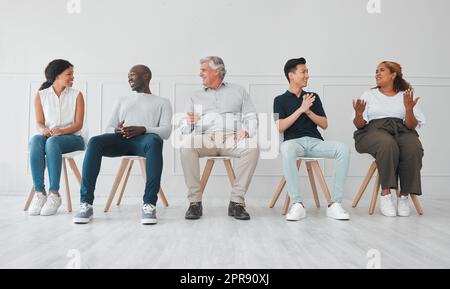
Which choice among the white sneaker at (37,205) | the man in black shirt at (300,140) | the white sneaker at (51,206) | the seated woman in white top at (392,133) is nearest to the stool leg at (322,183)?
the man in black shirt at (300,140)

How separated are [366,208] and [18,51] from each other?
3.65 m

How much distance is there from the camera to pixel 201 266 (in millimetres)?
1670

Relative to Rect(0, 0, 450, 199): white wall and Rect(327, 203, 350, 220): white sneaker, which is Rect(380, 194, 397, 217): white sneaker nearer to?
Rect(327, 203, 350, 220): white sneaker

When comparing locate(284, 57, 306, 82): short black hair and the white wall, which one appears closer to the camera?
locate(284, 57, 306, 82): short black hair

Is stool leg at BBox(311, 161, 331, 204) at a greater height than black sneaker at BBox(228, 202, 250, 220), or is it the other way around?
stool leg at BBox(311, 161, 331, 204)

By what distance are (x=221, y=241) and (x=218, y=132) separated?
1059 millimetres

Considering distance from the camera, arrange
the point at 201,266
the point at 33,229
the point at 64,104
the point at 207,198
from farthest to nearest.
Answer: the point at 207,198 < the point at 64,104 < the point at 33,229 < the point at 201,266

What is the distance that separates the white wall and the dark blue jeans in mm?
1321

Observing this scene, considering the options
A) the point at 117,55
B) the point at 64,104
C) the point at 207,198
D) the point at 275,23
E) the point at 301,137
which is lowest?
the point at 207,198

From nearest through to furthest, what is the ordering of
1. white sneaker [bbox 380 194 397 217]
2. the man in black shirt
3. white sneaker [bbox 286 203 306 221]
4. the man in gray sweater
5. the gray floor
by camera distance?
the gray floor < the man in gray sweater < white sneaker [bbox 286 203 306 221] < the man in black shirt < white sneaker [bbox 380 194 397 217]

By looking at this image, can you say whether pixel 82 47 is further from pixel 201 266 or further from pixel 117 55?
pixel 201 266

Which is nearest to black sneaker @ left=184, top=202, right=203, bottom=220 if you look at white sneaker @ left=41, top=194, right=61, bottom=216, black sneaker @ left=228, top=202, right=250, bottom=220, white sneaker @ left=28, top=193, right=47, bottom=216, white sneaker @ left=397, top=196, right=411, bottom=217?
black sneaker @ left=228, top=202, right=250, bottom=220

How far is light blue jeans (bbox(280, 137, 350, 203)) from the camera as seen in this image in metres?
2.89
